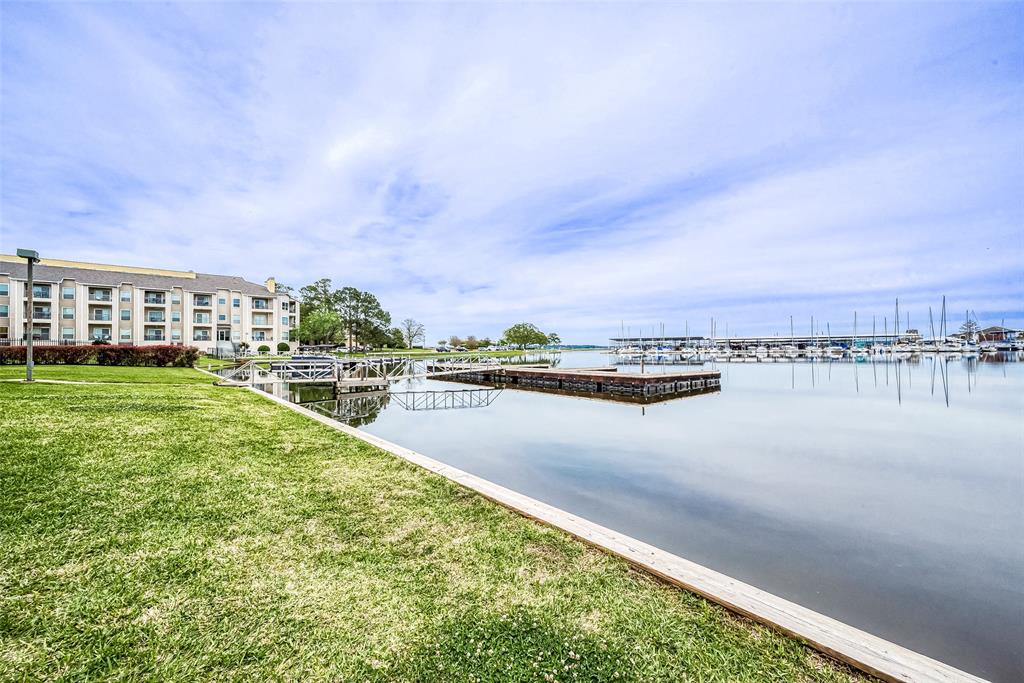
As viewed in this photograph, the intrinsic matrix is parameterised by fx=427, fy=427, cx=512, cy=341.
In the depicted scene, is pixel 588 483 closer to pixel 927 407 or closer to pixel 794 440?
pixel 794 440

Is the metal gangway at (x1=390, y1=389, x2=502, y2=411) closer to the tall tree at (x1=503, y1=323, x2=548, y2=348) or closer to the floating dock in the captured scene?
A: the floating dock

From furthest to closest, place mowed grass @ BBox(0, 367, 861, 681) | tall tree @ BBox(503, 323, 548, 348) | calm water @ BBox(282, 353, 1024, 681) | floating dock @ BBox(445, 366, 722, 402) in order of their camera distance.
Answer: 1. tall tree @ BBox(503, 323, 548, 348)
2. floating dock @ BBox(445, 366, 722, 402)
3. calm water @ BBox(282, 353, 1024, 681)
4. mowed grass @ BBox(0, 367, 861, 681)

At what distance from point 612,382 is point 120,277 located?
48.6 meters

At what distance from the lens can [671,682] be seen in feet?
8.10

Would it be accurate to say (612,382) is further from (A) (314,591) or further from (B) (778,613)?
(A) (314,591)

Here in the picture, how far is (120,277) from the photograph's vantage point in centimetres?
4247

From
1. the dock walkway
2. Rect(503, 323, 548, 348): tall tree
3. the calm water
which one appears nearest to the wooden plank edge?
the calm water

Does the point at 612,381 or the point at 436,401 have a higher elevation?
the point at 612,381

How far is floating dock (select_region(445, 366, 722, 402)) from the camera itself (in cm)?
2614

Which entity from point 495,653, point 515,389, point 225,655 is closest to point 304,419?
point 225,655

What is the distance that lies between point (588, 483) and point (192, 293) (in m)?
50.9

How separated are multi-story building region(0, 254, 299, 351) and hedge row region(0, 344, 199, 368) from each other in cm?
1865

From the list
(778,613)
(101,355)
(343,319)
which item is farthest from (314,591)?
(343,319)

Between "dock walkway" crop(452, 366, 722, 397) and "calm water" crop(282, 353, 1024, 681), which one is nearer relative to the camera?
"calm water" crop(282, 353, 1024, 681)
